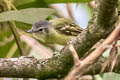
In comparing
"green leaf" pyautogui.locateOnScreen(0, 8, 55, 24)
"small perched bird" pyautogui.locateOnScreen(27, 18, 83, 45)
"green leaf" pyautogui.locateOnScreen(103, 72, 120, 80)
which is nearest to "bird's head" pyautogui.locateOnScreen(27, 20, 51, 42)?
"small perched bird" pyautogui.locateOnScreen(27, 18, 83, 45)

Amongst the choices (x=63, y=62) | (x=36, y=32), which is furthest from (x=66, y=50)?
(x=36, y=32)

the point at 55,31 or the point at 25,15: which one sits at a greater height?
the point at 25,15

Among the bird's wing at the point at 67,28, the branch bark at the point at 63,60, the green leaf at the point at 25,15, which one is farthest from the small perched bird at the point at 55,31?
the branch bark at the point at 63,60

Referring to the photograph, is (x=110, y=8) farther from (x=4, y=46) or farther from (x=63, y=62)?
(x=4, y=46)

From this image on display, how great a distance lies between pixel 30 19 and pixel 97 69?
1.45ft

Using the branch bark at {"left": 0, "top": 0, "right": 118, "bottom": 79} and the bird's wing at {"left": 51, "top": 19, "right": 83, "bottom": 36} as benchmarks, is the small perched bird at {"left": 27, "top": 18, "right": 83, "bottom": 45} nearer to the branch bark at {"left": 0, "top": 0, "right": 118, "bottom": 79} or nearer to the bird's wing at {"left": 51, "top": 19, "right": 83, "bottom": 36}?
the bird's wing at {"left": 51, "top": 19, "right": 83, "bottom": 36}

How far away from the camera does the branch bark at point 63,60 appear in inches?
30.7

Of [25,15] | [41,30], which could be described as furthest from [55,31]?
[25,15]

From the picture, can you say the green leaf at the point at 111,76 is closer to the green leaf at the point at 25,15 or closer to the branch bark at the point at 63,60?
the branch bark at the point at 63,60

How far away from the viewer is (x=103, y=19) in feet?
2.50

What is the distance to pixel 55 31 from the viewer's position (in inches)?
76.2

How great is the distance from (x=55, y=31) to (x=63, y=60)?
91cm

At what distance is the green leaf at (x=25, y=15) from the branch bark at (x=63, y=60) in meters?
0.25

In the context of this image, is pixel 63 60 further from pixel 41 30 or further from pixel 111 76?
pixel 41 30
